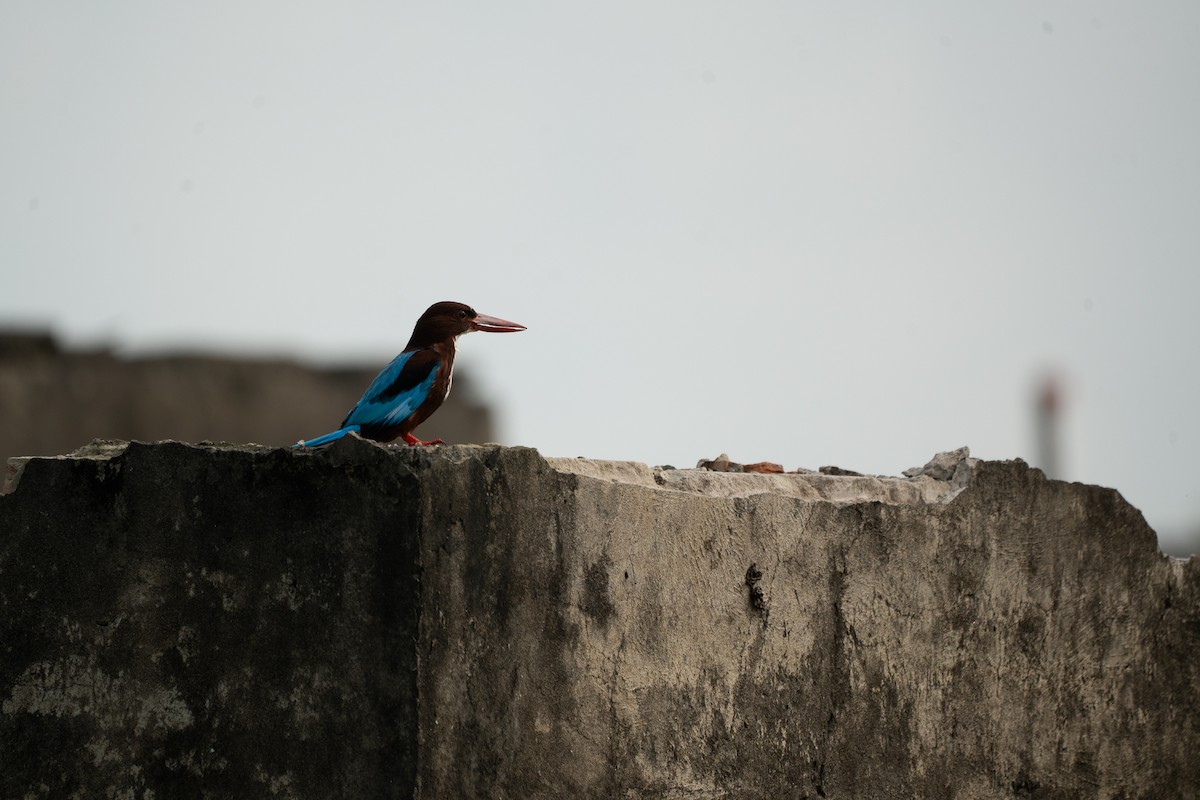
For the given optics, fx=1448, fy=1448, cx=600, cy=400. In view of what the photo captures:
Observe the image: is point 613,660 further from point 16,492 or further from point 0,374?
point 0,374

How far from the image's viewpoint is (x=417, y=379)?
3418 millimetres

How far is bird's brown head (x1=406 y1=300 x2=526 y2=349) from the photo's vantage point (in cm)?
358

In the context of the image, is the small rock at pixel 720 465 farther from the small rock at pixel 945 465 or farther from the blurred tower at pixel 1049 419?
the blurred tower at pixel 1049 419

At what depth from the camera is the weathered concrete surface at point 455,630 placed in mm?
2740

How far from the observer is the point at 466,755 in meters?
2.77

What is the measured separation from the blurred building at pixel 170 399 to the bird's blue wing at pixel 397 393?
474 inches

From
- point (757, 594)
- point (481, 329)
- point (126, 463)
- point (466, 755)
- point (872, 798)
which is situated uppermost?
point (481, 329)

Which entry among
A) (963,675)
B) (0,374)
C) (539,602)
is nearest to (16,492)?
(539,602)

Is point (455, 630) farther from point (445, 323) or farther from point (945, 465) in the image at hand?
point (945, 465)

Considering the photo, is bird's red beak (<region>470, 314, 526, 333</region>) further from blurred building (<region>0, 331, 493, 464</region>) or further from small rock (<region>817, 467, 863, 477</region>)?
blurred building (<region>0, 331, 493, 464</region>)

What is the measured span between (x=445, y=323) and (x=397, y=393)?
0.94ft

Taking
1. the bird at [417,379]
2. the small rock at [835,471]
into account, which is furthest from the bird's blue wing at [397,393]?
the small rock at [835,471]

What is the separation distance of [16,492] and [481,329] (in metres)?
1.19

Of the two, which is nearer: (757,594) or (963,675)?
(757,594)
